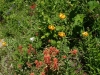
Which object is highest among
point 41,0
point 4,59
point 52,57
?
point 41,0

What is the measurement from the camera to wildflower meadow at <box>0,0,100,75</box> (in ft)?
13.8

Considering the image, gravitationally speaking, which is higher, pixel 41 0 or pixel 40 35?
→ pixel 41 0

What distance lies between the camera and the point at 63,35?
4633 mm

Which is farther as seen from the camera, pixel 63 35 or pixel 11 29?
pixel 11 29

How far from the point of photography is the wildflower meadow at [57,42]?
422cm

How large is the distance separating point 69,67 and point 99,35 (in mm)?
892

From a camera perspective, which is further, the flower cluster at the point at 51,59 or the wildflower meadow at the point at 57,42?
the wildflower meadow at the point at 57,42

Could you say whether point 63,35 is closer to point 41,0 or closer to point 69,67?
point 69,67

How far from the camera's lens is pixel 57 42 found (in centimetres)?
475

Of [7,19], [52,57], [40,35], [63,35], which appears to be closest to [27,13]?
[7,19]

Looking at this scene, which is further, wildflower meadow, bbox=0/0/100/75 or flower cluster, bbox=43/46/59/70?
wildflower meadow, bbox=0/0/100/75

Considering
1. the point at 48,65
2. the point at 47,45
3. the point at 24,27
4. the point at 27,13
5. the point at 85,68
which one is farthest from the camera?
the point at 27,13

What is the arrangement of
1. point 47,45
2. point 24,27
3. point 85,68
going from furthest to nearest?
point 24,27 → point 47,45 → point 85,68

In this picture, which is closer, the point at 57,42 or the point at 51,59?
the point at 51,59
